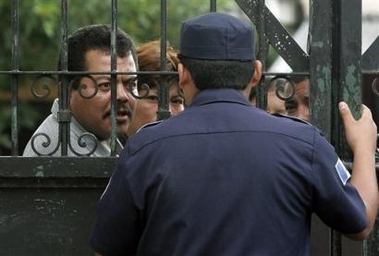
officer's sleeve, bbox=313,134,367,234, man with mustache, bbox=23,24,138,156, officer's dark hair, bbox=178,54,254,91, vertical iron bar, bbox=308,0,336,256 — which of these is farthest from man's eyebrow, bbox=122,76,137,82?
officer's sleeve, bbox=313,134,367,234

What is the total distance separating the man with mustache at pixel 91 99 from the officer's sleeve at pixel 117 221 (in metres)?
0.70

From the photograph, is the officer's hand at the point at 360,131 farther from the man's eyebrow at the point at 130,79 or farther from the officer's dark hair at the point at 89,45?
the officer's dark hair at the point at 89,45

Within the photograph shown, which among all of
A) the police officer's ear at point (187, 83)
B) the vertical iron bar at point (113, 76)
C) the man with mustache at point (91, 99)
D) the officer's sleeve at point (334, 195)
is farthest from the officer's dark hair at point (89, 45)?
the officer's sleeve at point (334, 195)

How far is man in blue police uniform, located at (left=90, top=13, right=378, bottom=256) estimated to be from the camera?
379 cm

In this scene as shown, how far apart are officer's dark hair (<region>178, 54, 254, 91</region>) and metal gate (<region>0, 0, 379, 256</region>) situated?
79 centimetres

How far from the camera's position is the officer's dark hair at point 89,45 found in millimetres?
4918

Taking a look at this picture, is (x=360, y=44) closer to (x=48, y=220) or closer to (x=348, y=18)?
(x=348, y=18)

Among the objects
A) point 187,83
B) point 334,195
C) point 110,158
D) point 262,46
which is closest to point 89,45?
point 110,158

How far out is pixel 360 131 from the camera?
4.36 meters

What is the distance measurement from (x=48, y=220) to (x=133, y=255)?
0.61 meters

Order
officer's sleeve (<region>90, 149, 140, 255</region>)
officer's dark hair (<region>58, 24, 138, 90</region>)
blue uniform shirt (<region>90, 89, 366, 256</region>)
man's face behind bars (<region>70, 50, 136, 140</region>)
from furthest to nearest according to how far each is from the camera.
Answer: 1. officer's dark hair (<region>58, 24, 138, 90</region>)
2. man's face behind bars (<region>70, 50, 136, 140</region>)
3. officer's sleeve (<region>90, 149, 140, 255</region>)
4. blue uniform shirt (<region>90, 89, 366, 256</region>)

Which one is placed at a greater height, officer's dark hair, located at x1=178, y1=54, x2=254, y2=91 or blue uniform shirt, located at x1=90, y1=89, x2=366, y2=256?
officer's dark hair, located at x1=178, y1=54, x2=254, y2=91

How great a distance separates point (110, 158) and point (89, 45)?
1.80ft

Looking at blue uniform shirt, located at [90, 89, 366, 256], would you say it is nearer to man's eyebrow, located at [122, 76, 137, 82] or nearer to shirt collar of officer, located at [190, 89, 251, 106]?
shirt collar of officer, located at [190, 89, 251, 106]
